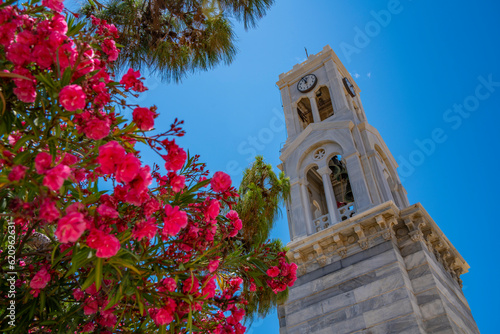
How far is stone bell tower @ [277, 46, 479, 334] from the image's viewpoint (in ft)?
38.7

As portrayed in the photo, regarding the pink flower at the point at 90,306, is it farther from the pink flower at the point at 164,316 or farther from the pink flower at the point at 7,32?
the pink flower at the point at 7,32

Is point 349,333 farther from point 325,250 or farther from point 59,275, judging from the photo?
point 59,275

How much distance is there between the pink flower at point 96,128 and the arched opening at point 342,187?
43.5 feet

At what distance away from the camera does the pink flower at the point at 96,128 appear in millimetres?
3111

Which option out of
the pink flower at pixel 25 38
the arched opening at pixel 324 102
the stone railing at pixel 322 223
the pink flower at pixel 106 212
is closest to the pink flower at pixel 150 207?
the pink flower at pixel 106 212

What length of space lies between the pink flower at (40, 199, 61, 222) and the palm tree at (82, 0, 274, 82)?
5.20 m

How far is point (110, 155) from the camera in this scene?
2838 mm

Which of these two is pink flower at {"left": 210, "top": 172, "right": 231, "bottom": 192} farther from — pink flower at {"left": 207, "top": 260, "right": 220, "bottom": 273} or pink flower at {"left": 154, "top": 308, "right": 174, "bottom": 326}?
pink flower at {"left": 154, "top": 308, "right": 174, "bottom": 326}

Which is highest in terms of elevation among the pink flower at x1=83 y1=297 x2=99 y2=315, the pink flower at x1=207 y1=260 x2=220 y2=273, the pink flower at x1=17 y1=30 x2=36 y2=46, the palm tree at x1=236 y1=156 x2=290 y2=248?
the palm tree at x1=236 y1=156 x2=290 y2=248

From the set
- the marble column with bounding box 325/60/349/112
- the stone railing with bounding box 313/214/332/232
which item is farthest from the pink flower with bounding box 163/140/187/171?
the marble column with bounding box 325/60/349/112

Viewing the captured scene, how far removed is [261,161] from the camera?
9695 mm

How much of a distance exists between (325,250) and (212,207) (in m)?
11.0

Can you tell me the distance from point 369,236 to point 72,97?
12.0m

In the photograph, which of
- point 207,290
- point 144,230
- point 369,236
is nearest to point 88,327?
point 207,290
